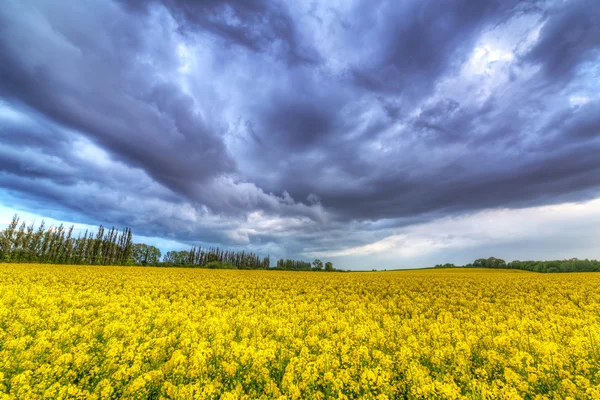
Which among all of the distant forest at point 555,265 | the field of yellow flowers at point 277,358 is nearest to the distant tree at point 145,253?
the field of yellow flowers at point 277,358

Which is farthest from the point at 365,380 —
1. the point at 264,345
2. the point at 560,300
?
the point at 560,300

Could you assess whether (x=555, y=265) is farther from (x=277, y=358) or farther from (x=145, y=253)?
(x=145, y=253)

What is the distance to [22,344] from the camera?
7.54 metres

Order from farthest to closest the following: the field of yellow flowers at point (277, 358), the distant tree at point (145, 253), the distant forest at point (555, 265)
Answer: the distant tree at point (145, 253) → the distant forest at point (555, 265) → the field of yellow flowers at point (277, 358)

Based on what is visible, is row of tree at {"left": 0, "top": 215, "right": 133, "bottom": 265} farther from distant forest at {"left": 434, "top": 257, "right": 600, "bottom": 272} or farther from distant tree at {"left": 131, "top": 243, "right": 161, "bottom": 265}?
distant forest at {"left": 434, "top": 257, "right": 600, "bottom": 272}

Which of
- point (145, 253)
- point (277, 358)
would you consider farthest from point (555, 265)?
point (145, 253)

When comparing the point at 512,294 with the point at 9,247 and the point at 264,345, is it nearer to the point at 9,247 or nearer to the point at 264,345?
the point at 264,345

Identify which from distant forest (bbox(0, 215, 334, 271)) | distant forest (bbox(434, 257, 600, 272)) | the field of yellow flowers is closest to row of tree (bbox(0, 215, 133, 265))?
distant forest (bbox(0, 215, 334, 271))

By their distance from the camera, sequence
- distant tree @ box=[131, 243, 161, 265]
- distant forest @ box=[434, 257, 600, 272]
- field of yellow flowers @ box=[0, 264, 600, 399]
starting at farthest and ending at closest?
1. distant tree @ box=[131, 243, 161, 265]
2. distant forest @ box=[434, 257, 600, 272]
3. field of yellow flowers @ box=[0, 264, 600, 399]

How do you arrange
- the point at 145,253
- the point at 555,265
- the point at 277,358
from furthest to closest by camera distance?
the point at 145,253 < the point at 555,265 < the point at 277,358

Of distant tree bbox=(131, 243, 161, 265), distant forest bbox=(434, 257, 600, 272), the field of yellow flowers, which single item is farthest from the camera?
distant tree bbox=(131, 243, 161, 265)

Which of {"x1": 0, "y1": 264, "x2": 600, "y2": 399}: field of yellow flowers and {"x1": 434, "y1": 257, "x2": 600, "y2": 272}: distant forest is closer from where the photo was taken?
{"x1": 0, "y1": 264, "x2": 600, "y2": 399}: field of yellow flowers

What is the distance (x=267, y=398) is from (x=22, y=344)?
7491 millimetres

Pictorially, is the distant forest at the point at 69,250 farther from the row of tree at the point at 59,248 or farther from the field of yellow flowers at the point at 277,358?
the field of yellow flowers at the point at 277,358
